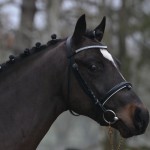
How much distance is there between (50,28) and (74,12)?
1336 millimetres

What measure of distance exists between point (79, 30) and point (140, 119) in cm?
98

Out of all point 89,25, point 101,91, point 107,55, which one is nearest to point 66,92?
point 101,91

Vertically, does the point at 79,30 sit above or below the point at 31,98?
above

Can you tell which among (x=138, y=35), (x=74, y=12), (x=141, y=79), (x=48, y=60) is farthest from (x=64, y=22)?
(x=48, y=60)

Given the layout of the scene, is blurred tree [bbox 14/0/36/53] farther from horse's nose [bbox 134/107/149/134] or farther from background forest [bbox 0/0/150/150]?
horse's nose [bbox 134/107/149/134]

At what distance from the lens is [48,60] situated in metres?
5.49

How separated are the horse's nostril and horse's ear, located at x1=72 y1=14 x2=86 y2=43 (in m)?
0.87

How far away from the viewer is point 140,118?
5.21 meters

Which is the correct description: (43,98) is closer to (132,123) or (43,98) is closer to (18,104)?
(18,104)

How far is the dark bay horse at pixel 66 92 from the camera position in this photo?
5.26 m

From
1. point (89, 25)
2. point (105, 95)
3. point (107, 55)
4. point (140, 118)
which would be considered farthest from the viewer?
point (89, 25)

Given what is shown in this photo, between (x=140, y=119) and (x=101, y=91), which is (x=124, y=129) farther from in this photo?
(x=101, y=91)

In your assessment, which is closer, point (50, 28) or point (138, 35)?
point (50, 28)

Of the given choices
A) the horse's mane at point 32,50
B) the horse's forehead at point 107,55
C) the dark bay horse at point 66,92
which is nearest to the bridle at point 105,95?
the dark bay horse at point 66,92
